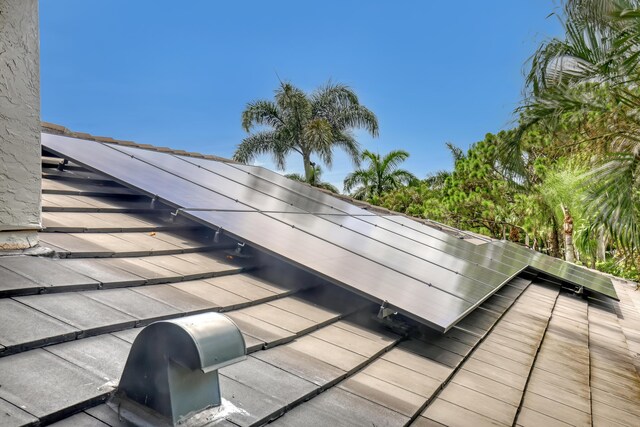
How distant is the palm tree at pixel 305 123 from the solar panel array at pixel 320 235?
89.3ft

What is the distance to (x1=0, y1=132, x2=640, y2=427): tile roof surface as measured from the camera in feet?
6.58

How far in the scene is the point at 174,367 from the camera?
1.79 m

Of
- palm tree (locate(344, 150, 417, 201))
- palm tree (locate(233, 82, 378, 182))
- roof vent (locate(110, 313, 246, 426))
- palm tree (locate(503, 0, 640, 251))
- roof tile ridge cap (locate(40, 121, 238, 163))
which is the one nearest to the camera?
roof vent (locate(110, 313, 246, 426))

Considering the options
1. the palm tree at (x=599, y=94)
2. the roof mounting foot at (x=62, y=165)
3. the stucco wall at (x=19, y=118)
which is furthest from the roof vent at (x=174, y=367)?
the palm tree at (x=599, y=94)

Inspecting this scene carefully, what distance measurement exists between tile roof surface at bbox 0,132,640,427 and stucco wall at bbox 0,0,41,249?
27 cm

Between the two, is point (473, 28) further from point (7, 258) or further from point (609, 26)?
point (7, 258)

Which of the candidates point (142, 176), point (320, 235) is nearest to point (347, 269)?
point (320, 235)

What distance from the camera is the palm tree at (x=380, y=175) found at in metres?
41.8

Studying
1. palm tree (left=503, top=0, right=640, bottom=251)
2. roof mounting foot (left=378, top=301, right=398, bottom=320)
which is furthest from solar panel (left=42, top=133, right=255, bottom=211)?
palm tree (left=503, top=0, right=640, bottom=251)

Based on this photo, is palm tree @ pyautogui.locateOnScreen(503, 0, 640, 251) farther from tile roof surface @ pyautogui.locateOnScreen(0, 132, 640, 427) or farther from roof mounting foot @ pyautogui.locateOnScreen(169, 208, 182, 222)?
roof mounting foot @ pyautogui.locateOnScreen(169, 208, 182, 222)

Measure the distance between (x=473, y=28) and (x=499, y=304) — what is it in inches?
2222

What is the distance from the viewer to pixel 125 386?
188cm

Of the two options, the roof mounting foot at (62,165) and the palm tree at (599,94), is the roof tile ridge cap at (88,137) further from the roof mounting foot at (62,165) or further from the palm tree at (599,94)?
the palm tree at (599,94)

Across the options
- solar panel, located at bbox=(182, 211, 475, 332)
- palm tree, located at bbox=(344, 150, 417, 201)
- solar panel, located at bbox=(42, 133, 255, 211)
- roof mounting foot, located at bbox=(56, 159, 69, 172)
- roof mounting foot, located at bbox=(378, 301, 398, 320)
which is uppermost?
palm tree, located at bbox=(344, 150, 417, 201)
